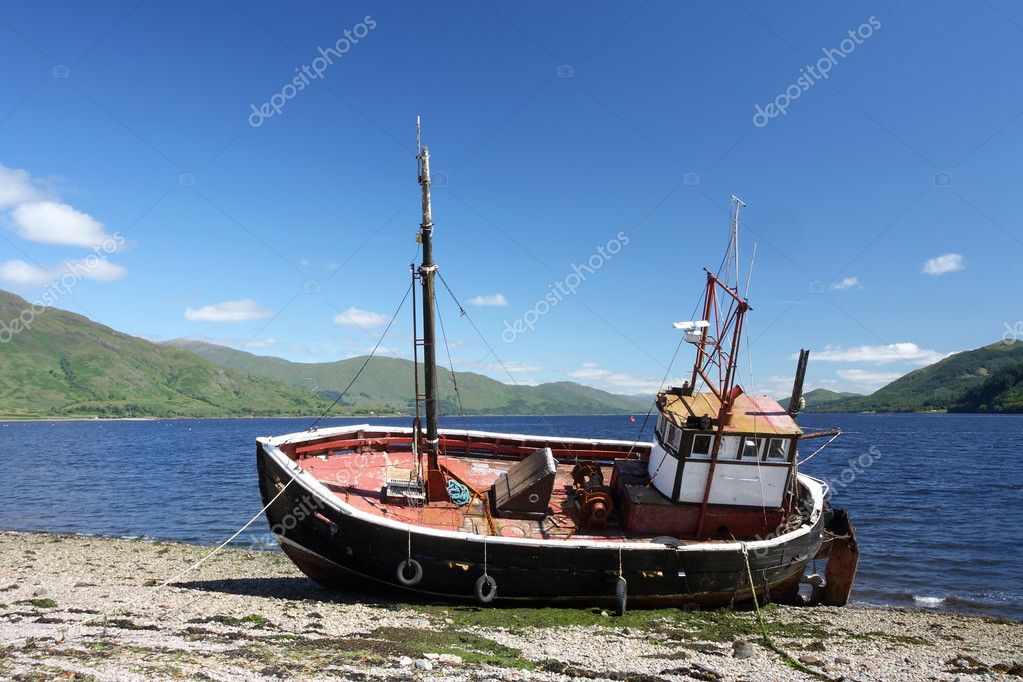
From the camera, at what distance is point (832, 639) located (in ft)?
47.9

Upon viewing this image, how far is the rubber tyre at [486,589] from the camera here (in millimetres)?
14281

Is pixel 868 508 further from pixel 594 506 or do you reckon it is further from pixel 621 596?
pixel 621 596

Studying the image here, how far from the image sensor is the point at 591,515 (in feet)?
51.8

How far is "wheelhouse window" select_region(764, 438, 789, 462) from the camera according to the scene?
1565cm

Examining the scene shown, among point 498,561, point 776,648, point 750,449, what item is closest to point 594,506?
point 498,561

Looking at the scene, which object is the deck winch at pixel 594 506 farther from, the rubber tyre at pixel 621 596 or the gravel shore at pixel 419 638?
the gravel shore at pixel 419 638

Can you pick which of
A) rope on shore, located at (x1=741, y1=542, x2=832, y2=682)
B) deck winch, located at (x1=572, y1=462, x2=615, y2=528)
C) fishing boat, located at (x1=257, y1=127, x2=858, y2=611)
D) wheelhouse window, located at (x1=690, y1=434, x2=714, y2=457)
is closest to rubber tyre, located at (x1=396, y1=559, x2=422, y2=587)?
fishing boat, located at (x1=257, y1=127, x2=858, y2=611)

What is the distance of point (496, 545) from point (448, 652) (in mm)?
3051

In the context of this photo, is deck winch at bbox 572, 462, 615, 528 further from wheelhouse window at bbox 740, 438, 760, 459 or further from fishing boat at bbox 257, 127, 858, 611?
wheelhouse window at bbox 740, 438, 760, 459

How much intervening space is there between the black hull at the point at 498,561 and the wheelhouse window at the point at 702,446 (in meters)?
2.25

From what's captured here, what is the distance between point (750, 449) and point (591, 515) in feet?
14.5

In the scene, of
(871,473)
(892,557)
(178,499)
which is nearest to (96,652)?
(892,557)

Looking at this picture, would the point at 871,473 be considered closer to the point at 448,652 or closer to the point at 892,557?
the point at 892,557

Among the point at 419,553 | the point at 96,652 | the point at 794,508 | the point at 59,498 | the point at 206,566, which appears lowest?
the point at 59,498
